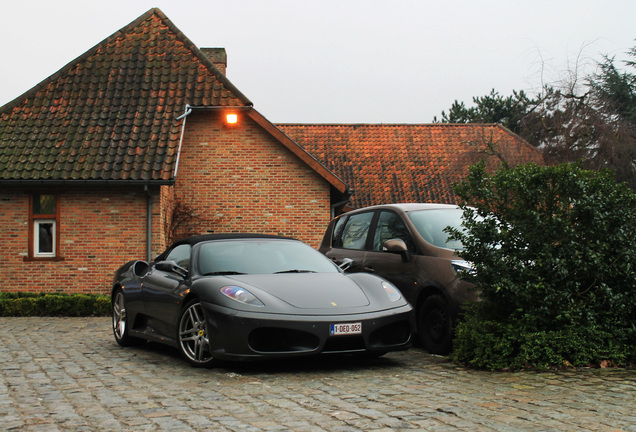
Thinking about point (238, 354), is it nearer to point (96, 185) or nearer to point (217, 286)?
point (217, 286)

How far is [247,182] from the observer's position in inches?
743

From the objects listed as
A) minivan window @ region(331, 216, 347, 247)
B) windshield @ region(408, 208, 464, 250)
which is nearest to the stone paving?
windshield @ region(408, 208, 464, 250)

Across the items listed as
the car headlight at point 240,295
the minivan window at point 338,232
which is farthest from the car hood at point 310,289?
the minivan window at point 338,232

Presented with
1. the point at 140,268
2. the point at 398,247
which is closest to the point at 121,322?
the point at 140,268

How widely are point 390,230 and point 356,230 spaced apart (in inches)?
34.3

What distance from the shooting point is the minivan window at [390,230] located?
8.95 meters

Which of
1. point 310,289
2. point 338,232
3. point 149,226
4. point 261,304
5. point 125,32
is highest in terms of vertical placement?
point 125,32

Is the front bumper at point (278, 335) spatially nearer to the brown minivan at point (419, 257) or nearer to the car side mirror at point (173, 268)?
the car side mirror at point (173, 268)

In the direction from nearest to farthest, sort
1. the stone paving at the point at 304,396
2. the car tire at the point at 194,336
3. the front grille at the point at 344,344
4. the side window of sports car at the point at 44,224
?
the stone paving at the point at 304,396, the front grille at the point at 344,344, the car tire at the point at 194,336, the side window of sports car at the point at 44,224

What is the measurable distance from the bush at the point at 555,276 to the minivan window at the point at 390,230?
1.60 meters

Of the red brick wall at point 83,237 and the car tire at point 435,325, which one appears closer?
the car tire at point 435,325

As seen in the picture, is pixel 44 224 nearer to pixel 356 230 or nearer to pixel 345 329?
pixel 356 230

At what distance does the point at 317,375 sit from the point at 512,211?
8.30 feet

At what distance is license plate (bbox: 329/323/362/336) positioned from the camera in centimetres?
653
